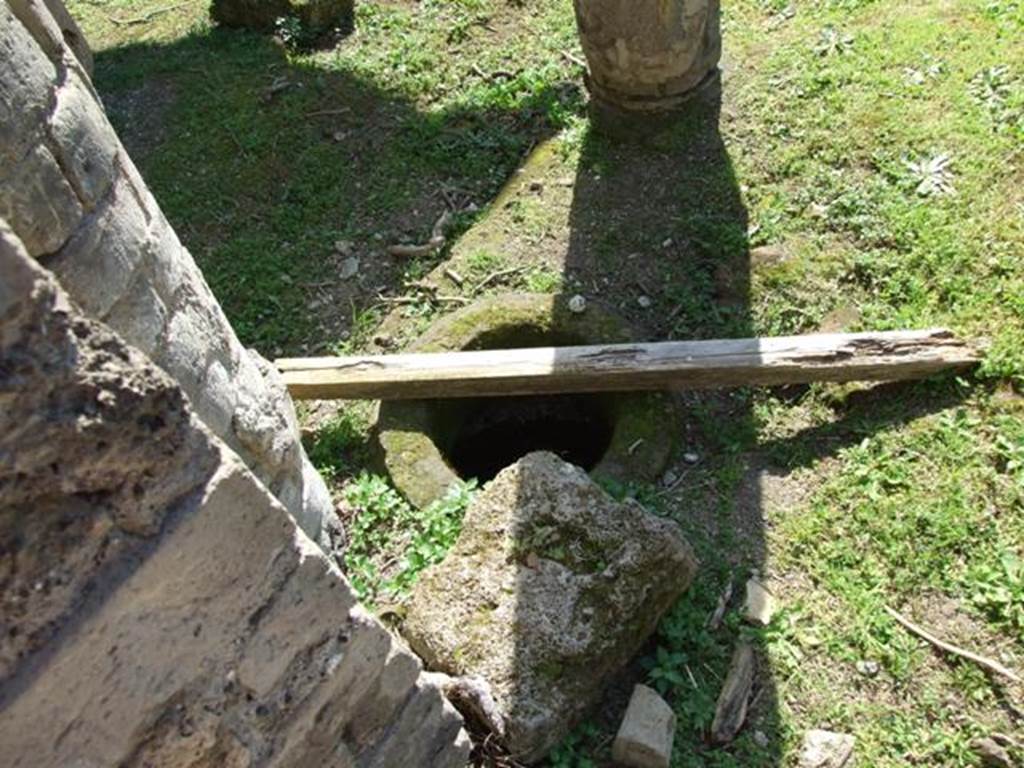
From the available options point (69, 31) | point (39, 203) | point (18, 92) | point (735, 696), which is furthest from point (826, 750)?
point (69, 31)

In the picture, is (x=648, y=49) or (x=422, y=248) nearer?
(x=648, y=49)

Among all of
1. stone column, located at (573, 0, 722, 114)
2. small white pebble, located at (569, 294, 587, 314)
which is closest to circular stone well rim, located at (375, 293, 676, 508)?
small white pebble, located at (569, 294, 587, 314)

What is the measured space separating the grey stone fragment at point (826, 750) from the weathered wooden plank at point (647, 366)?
155cm

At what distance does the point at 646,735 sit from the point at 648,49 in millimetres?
3788

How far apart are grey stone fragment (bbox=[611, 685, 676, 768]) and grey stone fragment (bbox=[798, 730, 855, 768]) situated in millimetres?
470

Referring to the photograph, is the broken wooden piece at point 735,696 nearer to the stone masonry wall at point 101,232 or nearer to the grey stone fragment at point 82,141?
the stone masonry wall at point 101,232

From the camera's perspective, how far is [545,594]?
11.1ft

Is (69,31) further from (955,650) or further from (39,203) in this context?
(955,650)

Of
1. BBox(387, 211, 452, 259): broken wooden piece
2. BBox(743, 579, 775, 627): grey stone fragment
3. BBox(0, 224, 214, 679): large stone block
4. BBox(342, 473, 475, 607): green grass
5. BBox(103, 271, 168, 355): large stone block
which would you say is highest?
BBox(0, 224, 214, 679): large stone block

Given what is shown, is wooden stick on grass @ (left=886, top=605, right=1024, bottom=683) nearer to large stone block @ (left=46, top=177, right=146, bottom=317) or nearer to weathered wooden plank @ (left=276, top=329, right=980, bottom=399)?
weathered wooden plank @ (left=276, top=329, right=980, bottom=399)

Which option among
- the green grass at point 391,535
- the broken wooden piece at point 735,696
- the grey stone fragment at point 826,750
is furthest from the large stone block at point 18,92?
the grey stone fragment at point 826,750

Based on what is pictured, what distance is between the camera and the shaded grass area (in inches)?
140

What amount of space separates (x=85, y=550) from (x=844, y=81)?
5.32 metres

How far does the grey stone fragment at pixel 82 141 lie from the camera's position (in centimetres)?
232
